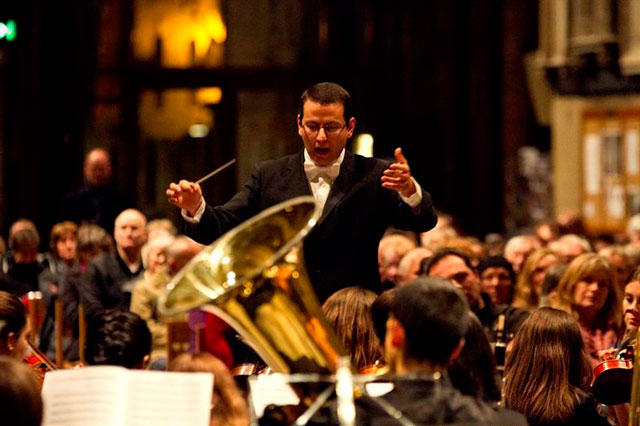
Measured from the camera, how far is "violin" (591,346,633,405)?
19.9ft

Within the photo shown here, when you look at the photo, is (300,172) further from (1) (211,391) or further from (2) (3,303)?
(1) (211,391)

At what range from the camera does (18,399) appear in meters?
3.80

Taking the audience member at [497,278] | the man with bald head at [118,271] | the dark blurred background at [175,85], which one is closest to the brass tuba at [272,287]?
the audience member at [497,278]

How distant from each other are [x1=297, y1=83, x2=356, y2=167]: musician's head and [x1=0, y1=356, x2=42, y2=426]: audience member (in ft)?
7.70

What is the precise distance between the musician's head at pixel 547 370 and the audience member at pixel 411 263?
3.35m

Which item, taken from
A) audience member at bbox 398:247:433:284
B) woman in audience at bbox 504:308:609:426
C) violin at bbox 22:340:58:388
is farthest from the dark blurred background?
woman in audience at bbox 504:308:609:426

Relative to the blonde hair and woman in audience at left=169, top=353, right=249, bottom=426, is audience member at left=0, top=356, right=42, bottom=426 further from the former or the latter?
the blonde hair

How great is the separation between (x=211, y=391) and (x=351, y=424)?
651 millimetres

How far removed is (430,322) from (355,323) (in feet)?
5.73

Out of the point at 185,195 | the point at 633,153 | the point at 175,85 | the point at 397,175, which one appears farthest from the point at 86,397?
the point at 633,153

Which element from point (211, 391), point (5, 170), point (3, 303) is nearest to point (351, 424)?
point (211, 391)

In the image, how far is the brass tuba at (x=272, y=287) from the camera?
Answer: 432cm

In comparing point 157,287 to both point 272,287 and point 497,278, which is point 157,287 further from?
point 272,287

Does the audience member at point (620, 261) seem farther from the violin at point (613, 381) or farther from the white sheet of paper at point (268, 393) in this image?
the white sheet of paper at point (268, 393)
